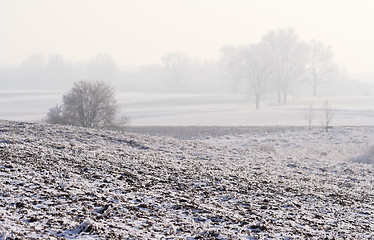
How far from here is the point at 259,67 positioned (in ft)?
243

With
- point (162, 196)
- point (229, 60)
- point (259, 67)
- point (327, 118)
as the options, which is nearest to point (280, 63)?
point (259, 67)

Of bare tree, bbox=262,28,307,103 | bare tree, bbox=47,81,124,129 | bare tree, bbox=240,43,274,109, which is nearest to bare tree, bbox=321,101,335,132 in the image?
bare tree, bbox=47,81,124,129

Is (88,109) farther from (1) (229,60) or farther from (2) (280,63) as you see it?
(1) (229,60)

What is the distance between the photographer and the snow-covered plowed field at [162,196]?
7.23m

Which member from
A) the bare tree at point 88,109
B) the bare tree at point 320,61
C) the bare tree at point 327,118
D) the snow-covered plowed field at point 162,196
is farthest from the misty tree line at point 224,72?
the snow-covered plowed field at point 162,196

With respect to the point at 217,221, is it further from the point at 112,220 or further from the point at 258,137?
the point at 258,137

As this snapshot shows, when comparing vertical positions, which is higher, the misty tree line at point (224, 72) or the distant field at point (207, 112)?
the misty tree line at point (224, 72)

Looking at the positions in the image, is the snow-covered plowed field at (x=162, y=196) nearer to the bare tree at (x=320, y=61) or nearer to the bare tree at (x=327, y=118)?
the bare tree at (x=327, y=118)

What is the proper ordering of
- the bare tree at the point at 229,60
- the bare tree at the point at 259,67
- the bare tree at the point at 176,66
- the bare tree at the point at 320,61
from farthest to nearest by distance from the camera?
1. the bare tree at the point at 176,66
2. the bare tree at the point at 229,60
3. the bare tree at the point at 320,61
4. the bare tree at the point at 259,67

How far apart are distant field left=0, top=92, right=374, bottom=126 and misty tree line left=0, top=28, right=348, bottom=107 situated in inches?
224

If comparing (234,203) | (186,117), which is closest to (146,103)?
(186,117)

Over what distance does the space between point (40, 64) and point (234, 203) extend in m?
156

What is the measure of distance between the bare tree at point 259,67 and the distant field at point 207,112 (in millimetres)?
3501

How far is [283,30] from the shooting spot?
82.4 metres
